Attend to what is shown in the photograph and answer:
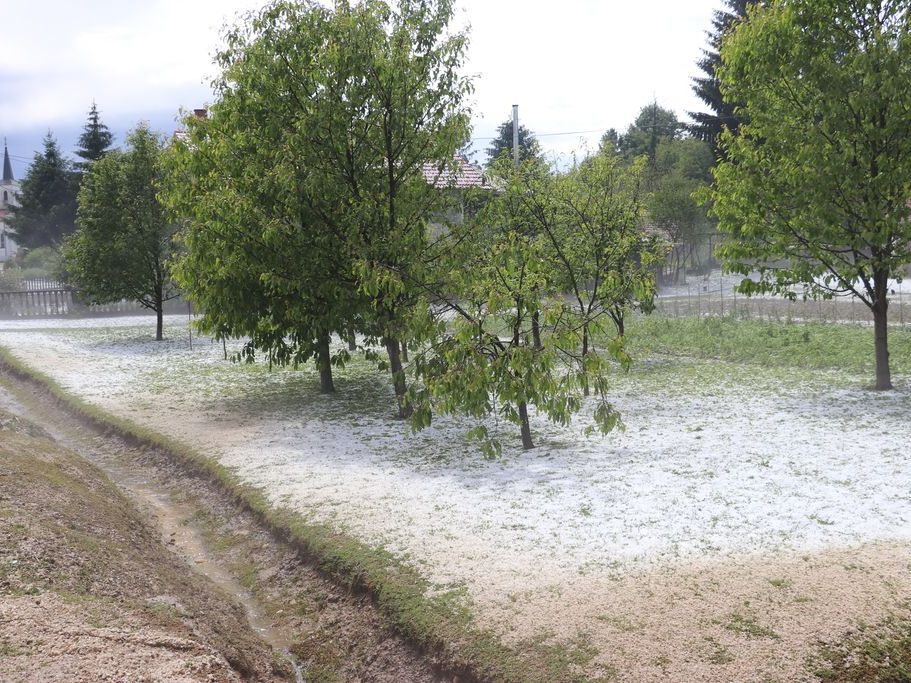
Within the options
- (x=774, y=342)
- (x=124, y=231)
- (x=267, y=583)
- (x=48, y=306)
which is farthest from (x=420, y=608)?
(x=48, y=306)

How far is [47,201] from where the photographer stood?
6134 cm

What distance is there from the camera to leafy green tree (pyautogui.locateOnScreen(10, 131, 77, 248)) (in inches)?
2391

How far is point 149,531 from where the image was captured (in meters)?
8.05

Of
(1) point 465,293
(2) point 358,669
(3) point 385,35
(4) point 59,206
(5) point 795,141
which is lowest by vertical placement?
(2) point 358,669

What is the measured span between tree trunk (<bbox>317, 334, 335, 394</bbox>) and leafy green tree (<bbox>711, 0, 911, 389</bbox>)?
6.67 m

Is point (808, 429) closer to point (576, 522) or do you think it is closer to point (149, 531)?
point (576, 522)

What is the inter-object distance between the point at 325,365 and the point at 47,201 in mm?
56121

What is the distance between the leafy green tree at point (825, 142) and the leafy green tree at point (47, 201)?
58434mm

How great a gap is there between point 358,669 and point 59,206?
207 ft

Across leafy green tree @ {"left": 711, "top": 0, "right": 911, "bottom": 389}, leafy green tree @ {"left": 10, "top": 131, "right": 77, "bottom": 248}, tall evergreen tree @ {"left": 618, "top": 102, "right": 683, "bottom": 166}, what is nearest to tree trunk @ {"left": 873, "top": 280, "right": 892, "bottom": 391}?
leafy green tree @ {"left": 711, "top": 0, "right": 911, "bottom": 389}

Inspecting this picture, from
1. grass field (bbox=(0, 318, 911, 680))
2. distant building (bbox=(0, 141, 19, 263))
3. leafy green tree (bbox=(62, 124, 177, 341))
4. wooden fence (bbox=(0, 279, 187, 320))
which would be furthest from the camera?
distant building (bbox=(0, 141, 19, 263))

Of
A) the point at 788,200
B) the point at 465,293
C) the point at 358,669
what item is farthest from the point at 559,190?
the point at 358,669

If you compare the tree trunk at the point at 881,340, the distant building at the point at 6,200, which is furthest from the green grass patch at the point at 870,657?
the distant building at the point at 6,200

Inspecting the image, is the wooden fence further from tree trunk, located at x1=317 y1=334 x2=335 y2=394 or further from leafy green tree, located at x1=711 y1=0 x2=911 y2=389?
leafy green tree, located at x1=711 y1=0 x2=911 y2=389
